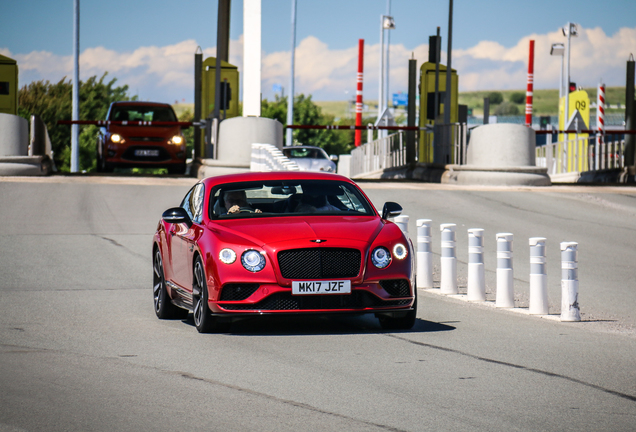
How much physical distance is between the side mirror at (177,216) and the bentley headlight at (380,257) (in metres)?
1.94

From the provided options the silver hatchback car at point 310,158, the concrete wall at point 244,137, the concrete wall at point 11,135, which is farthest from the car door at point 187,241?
the silver hatchback car at point 310,158

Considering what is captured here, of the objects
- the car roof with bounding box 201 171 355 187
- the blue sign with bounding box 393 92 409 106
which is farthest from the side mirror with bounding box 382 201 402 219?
the blue sign with bounding box 393 92 409 106

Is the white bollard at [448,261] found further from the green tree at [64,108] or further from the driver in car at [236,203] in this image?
the green tree at [64,108]

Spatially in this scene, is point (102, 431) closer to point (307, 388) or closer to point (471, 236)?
point (307, 388)

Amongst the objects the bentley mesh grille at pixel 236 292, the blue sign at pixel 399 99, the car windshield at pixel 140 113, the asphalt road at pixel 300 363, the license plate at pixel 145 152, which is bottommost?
the asphalt road at pixel 300 363

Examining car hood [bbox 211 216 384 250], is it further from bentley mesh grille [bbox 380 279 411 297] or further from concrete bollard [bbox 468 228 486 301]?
concrete bollard [bbox 468 228 486 301]

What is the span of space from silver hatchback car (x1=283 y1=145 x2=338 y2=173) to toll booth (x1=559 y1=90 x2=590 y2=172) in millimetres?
8853

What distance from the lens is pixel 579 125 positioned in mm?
35625

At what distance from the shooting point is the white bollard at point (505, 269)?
10.6 meters

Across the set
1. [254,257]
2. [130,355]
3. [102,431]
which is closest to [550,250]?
[254,257]

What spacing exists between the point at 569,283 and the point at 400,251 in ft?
6.39

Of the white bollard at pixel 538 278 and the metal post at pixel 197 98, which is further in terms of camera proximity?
the metal post at pixel 197 98

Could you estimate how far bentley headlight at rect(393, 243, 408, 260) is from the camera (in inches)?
341

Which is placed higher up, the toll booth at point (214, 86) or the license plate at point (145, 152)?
the toll booth at point (214, 86)
